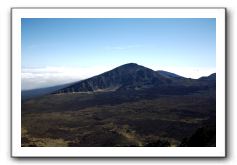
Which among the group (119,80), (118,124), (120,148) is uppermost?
(119,80)

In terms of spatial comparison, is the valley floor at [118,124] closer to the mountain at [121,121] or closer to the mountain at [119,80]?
the mountain at [121,121]

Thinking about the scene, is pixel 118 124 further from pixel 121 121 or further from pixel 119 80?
pixel 119 80

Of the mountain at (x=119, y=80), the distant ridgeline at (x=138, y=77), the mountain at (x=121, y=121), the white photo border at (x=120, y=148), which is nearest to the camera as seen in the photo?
the white photo border at (x=120, y=148)

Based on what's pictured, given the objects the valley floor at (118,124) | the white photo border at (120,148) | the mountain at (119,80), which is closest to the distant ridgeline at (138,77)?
the mountain at (119,80)

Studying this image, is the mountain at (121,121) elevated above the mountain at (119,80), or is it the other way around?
the mountain at (119,80)

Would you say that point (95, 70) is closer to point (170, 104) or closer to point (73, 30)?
point (73, 30)

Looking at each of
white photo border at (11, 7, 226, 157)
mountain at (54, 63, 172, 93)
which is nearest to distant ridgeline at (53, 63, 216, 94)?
mountain at (54, 63, 172, 93)

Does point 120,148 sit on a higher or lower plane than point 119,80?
lower

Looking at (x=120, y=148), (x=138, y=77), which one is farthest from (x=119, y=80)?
(x=120, y=148)
